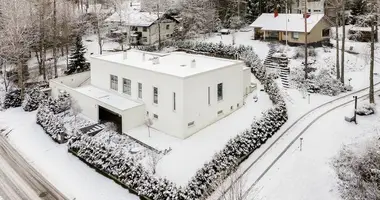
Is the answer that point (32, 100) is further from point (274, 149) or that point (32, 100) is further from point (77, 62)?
point (274, 149)

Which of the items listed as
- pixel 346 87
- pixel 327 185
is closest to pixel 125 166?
pixel 327 185

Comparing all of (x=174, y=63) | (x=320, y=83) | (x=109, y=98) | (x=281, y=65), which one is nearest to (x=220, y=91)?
(x=174, y=63)

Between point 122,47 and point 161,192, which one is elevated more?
point 122,47

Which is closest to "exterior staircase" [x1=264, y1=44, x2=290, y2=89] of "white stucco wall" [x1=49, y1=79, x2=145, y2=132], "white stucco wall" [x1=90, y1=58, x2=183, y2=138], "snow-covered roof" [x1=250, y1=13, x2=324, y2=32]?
"snow-covered roof" [x1=250, y1=13, x2=324, y2=32]

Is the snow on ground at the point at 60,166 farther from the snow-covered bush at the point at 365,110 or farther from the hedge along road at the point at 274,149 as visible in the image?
the snow-covered bush at the point at 365,110

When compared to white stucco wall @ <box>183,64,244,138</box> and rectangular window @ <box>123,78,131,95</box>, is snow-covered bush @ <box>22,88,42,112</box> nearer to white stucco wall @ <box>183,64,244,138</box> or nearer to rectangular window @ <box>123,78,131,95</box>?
rectangular window @ <box>123,78,131,95</box>

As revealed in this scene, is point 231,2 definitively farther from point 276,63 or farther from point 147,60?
point 147,60

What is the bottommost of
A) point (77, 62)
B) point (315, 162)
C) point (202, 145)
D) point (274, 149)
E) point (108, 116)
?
point (315, 162)
